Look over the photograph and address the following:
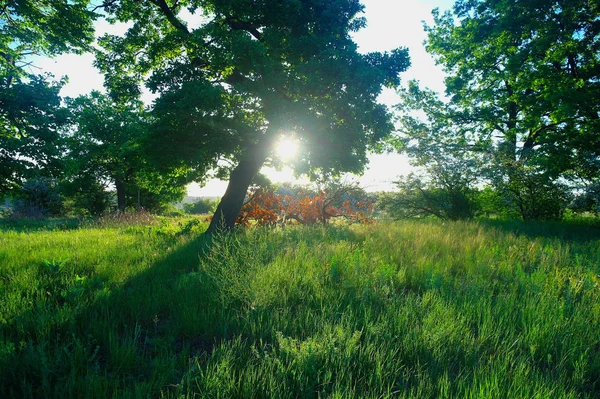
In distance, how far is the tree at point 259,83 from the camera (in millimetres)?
8031

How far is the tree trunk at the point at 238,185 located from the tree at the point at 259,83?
0.04 metres

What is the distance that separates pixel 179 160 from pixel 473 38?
17.4 metres

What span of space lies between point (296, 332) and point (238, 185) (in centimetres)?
774

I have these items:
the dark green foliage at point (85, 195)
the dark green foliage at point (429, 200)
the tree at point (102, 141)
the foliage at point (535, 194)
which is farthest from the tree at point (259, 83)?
the dark green foliage at point (85, 195)

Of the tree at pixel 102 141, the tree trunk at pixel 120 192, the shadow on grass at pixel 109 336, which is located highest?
the tree at pixel 102 141

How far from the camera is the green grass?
1.82 metres

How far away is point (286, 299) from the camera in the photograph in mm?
3121

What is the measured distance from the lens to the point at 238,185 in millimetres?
9812

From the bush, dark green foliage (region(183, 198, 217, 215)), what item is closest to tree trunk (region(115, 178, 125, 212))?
dark green foliage (region(183, 198, 217, 215))

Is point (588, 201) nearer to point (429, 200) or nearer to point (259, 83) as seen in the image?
point (429, 200)

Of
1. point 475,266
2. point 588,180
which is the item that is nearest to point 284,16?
point 475,266

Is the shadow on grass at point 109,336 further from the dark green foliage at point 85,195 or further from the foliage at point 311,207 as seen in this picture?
the dark green foliage at point 85,195

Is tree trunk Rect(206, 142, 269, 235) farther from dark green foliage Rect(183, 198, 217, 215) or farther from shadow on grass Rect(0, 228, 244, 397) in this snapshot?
dark green foliage Rect(183, 198, 217, 215)

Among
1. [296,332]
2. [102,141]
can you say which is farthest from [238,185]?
[102,141]
